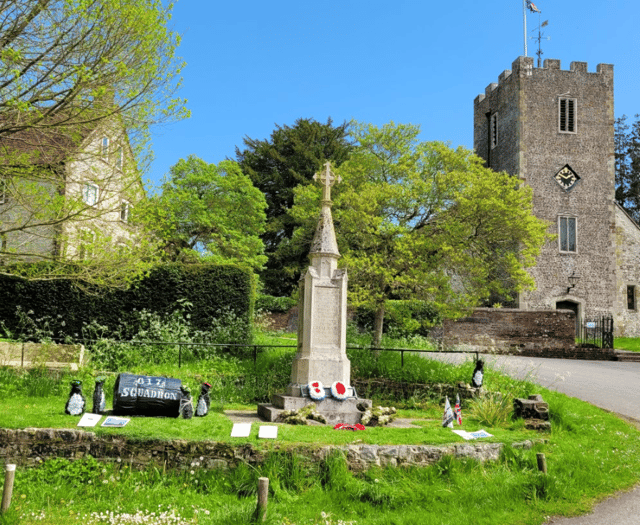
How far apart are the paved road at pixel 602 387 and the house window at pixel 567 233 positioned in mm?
8955

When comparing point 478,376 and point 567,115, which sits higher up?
point 567,115

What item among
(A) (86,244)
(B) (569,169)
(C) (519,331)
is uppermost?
(B) (569,169)

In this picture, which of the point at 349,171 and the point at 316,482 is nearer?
the point at 316,482

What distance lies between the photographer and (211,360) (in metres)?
14.3

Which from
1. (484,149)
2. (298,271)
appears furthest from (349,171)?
(484,149)

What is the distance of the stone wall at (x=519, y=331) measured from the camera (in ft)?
80.5

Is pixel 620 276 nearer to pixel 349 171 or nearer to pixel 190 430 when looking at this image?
pixel 349 171

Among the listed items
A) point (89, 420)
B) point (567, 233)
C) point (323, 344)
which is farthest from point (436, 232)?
point (567, 233)

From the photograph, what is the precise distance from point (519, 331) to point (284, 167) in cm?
1798

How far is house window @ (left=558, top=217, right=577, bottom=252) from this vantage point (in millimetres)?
29625

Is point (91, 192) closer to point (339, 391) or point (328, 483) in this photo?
point (339, 391)

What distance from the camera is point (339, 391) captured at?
1005 centimetres

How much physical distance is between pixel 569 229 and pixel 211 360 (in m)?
22.4

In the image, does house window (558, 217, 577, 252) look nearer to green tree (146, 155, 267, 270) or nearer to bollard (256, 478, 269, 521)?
green tree (146, 155, 267, 270)
